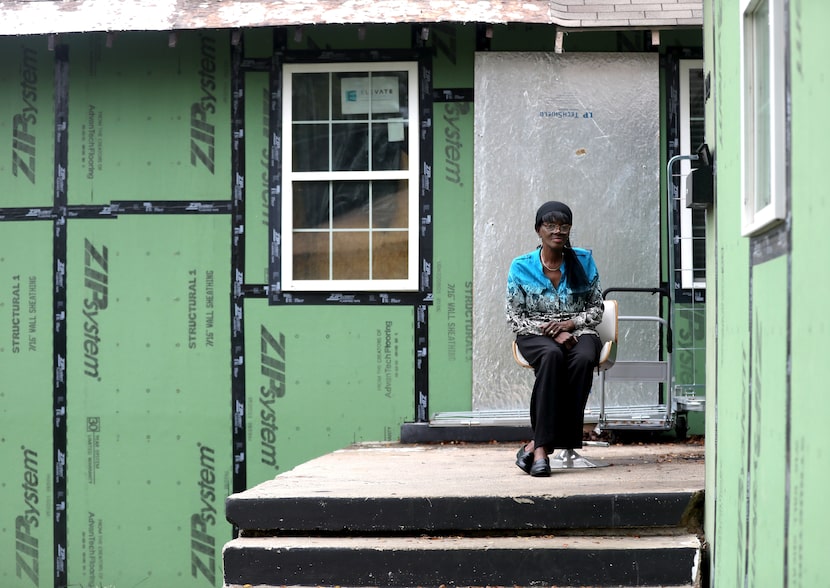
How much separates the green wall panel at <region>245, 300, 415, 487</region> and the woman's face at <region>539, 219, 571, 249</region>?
2726 mm

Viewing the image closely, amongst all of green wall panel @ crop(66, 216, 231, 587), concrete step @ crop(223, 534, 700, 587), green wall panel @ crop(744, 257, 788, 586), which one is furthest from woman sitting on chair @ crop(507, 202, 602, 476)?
green wall panel @ crop(66, 216, 231, 587)

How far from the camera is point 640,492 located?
5223mm

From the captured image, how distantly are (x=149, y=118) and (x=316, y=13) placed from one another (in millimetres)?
1597

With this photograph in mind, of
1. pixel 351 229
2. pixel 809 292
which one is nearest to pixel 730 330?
pixel 809 292

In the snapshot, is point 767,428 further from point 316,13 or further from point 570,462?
point 316,13

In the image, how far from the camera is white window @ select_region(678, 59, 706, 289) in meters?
8.59

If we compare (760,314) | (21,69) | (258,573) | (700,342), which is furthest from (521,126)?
(760,314)

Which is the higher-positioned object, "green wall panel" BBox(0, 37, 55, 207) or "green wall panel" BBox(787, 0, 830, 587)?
"green wall panel" BBox(0, 37, 55, 207)

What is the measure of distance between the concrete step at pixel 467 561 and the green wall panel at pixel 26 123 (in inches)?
191

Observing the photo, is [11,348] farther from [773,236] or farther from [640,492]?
[773,236]

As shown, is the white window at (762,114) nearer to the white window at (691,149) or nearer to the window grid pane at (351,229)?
the white window at (691,149)

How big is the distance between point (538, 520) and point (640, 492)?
0.46m

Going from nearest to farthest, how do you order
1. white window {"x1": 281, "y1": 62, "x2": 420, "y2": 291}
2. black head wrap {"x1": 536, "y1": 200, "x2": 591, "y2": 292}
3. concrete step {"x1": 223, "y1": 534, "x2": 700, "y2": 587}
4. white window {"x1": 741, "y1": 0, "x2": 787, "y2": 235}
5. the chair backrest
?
1. white window {"x1": 741, "y1": 0, "x2": 787, "y2": 235}
2. concrete step {"x1": 223, "y1": 534, "x2": 700, "y2": 587}
3. black head wrap {"x1": 536, "y1": 200, "x2": 591, "y2": 292}
4. the chair backrest
5. white window {"x1": 281, "y1": 62, "x2": 420, "y2": 291}

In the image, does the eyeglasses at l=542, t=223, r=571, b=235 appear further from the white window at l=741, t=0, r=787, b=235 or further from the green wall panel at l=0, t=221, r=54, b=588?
the green wall panel at l=0, t=221, r=54, b=588
